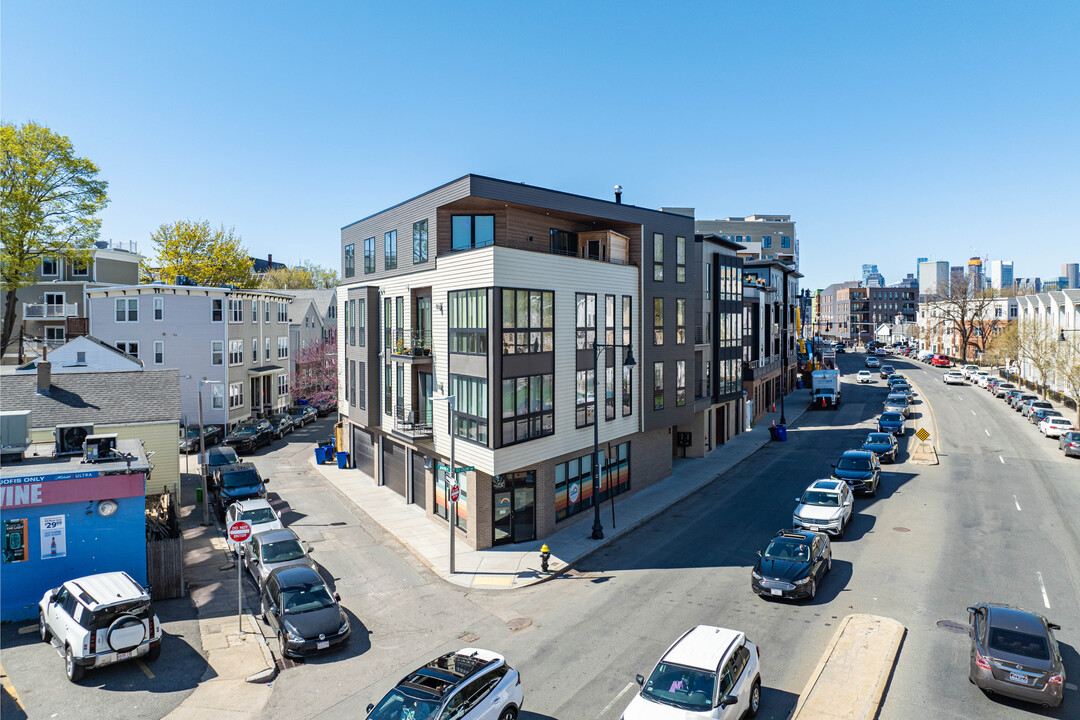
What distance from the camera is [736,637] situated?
1300cm

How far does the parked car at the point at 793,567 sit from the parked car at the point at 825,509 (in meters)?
3.51

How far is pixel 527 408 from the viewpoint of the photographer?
23781 millimetres

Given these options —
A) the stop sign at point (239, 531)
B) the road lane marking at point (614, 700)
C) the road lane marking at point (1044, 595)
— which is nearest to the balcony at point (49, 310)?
the stop sign at point (239, 531)

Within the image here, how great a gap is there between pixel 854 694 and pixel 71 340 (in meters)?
40.3

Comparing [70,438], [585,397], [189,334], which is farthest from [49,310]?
[585,397]

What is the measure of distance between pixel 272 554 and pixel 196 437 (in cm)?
2712

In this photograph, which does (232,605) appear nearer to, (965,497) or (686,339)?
(686,339)

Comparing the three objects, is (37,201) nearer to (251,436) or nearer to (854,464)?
(251,436)

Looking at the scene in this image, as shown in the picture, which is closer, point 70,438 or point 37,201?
point 70,438

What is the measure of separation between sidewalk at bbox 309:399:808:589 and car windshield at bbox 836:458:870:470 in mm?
A: 6376

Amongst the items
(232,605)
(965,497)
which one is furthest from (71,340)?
(965,497)

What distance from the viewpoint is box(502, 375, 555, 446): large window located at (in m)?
22.9

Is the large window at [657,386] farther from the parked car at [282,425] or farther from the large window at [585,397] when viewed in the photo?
the parked car at [282,425]

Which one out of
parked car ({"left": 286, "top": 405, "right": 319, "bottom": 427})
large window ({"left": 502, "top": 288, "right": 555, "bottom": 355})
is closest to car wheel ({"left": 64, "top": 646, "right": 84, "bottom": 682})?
large window ({"left": 502, "top": 288, "right": 555, "bottom": 355})
